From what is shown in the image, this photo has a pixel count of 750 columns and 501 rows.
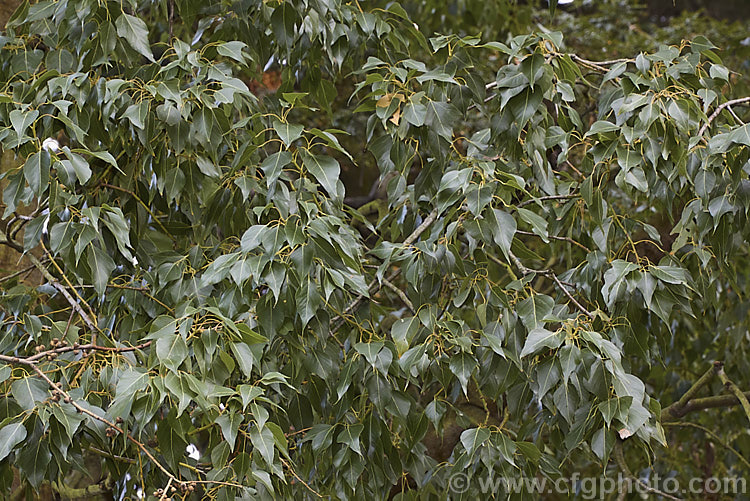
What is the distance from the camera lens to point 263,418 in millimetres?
1201

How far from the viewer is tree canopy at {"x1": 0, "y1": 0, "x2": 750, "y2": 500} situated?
1.29 metres

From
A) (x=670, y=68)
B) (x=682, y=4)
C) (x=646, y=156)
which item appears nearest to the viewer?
(x=646, y=156)

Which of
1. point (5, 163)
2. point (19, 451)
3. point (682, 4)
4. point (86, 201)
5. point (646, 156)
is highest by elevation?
point (646, 156)

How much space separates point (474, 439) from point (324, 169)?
51 centimetres

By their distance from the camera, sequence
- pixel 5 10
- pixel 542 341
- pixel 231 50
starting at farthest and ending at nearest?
pixel 5 10 → pixel 231 50 → pixel 542 341

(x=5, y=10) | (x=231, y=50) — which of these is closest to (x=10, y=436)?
(x=231, y=50)

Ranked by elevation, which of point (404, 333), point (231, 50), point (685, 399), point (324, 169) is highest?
point (231, 50)

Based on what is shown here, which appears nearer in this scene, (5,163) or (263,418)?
(263,418)

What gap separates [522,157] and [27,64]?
3.14ft

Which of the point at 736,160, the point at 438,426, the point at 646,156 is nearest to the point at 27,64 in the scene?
the point at 438,426

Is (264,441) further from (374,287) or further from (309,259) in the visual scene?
(374,287)

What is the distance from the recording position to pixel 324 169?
Answer: 142cm

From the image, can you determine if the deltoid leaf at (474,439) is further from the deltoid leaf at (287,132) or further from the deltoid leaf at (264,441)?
the deltoid leaf at (287,132)

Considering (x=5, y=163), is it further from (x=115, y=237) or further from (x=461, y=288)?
(x=461, y=288)
